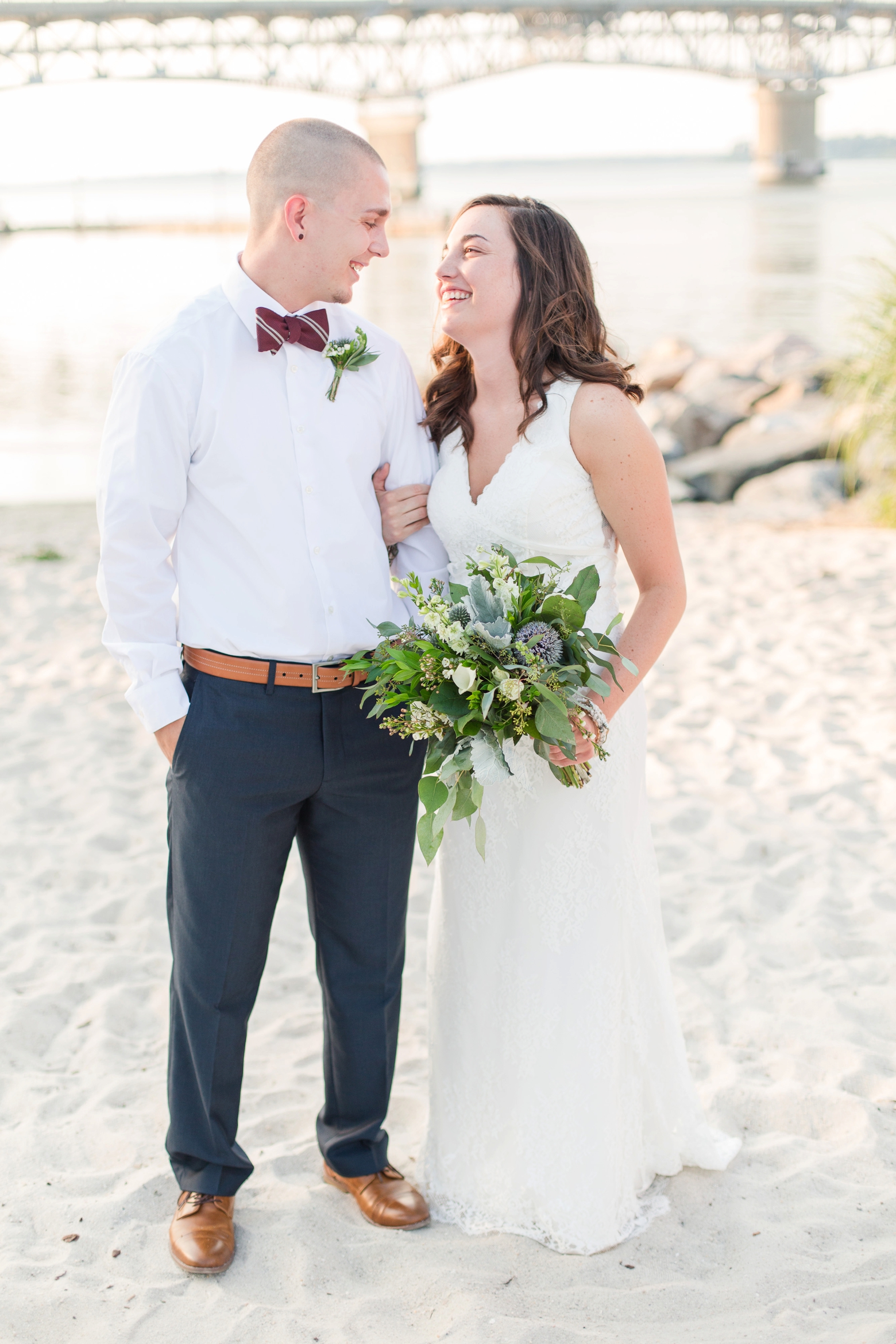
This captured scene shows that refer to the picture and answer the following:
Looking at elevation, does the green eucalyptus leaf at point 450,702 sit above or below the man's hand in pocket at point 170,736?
above

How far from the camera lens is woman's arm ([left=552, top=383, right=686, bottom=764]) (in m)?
2.34

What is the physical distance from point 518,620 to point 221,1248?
1.48 metres

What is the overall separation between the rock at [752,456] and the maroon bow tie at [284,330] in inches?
346

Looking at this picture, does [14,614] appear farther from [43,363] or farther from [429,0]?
[429,0]

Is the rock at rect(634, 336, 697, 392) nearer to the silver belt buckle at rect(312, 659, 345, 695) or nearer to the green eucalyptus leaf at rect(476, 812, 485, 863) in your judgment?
the silver belt buckle at rect(312, 659, 345, 695)

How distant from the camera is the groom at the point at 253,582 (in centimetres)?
227

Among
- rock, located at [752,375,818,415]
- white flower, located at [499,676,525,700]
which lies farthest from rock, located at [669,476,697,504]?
white flower, located at [499,676,525,700]

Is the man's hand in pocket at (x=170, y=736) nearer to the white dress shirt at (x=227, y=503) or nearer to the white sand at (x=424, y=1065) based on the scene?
the white dress shirt at (x=227, y=503)

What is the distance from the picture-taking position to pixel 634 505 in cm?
236

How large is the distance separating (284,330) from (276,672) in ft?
2.28

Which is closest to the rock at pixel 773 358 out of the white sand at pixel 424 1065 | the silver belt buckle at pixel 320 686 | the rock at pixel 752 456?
the rock at pixel 752 456

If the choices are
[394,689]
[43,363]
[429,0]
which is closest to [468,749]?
[394,689]

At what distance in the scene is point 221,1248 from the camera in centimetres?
241

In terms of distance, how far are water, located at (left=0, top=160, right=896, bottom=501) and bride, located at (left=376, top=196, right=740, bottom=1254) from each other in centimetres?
29
